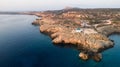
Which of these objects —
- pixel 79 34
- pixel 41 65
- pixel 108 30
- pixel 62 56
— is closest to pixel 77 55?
pixel 62 56

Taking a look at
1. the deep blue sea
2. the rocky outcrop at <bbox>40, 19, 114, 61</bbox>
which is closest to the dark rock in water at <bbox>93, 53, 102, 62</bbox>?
the rocky outcrop at <bbox>40, 19, 114, 61</bbox>

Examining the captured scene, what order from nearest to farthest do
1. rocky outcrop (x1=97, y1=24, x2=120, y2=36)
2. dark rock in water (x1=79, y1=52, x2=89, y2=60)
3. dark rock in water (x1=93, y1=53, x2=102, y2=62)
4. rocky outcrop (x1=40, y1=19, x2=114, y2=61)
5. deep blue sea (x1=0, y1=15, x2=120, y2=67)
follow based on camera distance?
deep blue sea (x1=0, y1=15, x2=120, y2=67) → dark rock in water (x1=93, y1=53, x2=102, y2=62) → dark rock in water (x1=79, y1=52, x2=89, y2=60) → rocky outcrop (x1=40, y1=19, x2=114, y2=61) → rocky outcrop (x1=97, y1=24, x2=120, y2=36)

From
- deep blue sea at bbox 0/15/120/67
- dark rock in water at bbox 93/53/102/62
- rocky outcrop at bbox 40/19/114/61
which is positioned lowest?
deep blue sea at bbox 0/15/120/67

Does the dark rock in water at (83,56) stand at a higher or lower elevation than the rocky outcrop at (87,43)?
lower

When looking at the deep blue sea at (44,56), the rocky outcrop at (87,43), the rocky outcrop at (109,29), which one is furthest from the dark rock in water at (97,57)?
the rocky outcrop at (109,29)

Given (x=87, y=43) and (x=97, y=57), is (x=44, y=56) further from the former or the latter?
(x=87, y=43)

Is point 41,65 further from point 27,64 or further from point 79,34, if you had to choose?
point 79,34

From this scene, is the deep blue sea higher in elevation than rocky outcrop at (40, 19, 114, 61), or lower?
lower

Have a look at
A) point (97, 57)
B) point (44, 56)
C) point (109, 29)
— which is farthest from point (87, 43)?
point (109, 29)

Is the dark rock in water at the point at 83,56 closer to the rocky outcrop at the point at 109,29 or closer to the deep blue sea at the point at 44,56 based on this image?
the deep blue sea at the point at 44,56

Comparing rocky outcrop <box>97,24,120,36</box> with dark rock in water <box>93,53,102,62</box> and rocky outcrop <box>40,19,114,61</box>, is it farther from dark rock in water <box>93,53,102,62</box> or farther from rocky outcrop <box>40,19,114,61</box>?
dark rock in water <box>93,53,102,62</box>

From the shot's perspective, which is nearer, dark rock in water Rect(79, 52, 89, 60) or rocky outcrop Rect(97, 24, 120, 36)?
dark rock in water Rect(79, 52, 89, 60)
